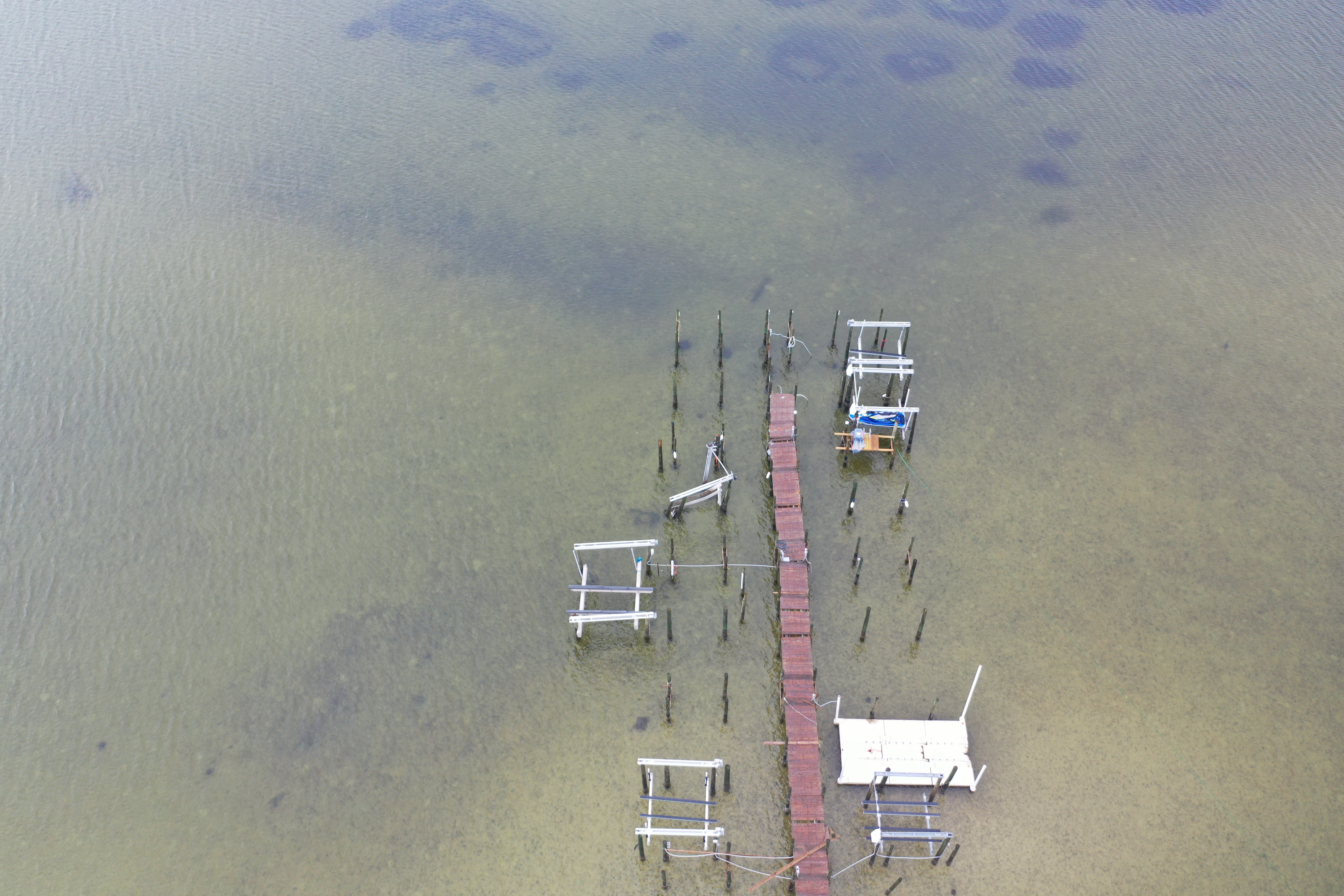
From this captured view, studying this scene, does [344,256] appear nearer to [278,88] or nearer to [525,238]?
[525,238]

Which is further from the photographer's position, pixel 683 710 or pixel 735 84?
pixel 735 84

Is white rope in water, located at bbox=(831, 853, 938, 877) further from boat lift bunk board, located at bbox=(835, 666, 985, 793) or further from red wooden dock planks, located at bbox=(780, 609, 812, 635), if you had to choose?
red wooden dock planks, located at bbox=(780, 609, 812, 635)

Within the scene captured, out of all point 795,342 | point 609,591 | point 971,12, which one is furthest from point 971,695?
point 971,12

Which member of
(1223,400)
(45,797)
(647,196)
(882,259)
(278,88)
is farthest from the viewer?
(278,88)

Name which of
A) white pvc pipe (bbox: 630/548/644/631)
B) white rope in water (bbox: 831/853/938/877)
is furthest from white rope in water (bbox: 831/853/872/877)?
white pvc pipe (bbox: 630/548/644/631)

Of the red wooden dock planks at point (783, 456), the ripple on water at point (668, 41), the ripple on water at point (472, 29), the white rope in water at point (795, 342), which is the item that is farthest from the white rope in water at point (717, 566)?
the ripple on water at point (668, 41)

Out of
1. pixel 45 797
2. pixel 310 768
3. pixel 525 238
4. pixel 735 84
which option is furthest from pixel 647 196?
pixel 45 797
